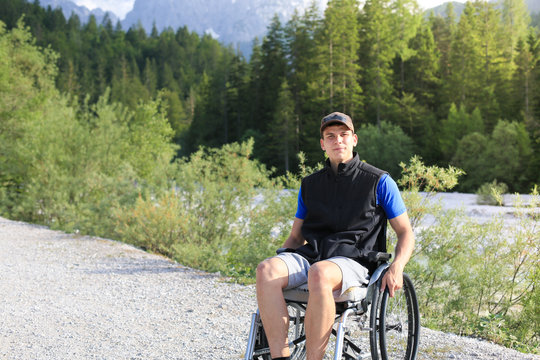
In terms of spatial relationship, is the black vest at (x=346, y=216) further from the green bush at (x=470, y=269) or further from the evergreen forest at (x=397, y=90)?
the evergreen forest at (x=397, y=90)

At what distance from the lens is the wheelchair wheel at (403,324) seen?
292 cm

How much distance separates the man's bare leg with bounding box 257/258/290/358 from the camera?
255 cm

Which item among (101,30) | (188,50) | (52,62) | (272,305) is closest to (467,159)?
(52,62)

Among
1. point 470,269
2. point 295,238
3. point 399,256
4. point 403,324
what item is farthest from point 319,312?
point 470,269

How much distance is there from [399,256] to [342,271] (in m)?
0.35

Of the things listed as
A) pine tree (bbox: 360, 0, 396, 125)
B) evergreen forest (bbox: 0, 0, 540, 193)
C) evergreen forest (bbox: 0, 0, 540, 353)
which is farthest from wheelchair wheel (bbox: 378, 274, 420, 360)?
pine tree (bbox: 360, 0, 396, 125)

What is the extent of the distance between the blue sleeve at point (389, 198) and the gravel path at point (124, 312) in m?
1.33

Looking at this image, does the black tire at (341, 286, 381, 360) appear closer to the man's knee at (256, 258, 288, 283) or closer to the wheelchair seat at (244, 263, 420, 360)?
the wheelchair seat at (244, 263, 420, 360)

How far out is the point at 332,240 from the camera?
284 centimetres

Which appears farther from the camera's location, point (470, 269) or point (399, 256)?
point (470, 269)

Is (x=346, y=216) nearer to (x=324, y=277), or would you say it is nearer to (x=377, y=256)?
(x=377, y=256)

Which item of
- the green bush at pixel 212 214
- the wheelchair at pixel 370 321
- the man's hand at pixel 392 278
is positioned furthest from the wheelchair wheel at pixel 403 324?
A: the green bush at pixel 212 214

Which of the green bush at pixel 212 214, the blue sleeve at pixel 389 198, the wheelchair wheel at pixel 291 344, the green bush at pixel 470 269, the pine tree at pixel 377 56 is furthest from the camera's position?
the pine tree at pixel 377 56

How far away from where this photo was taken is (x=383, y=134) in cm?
3055
